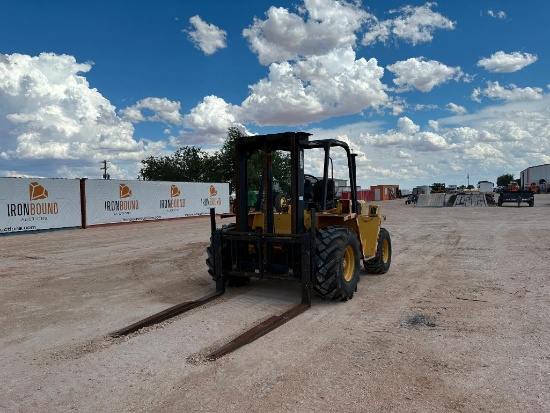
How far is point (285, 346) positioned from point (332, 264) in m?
1.80

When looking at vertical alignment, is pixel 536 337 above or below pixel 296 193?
below

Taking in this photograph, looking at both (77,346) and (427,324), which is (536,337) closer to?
(427,324)

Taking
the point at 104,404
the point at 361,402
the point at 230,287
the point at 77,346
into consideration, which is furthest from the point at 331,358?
the point at 230,287

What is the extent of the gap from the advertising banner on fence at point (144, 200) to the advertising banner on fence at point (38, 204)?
1038mm

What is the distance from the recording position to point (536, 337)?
5.30 meters

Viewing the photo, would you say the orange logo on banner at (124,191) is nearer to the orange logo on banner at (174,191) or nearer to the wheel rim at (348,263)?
the orange logo on banner at (174,191)

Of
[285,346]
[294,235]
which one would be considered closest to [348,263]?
[294,235]

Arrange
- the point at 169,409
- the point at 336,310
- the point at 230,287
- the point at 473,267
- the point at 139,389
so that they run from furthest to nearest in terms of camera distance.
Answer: the point at 473,267, the point at 230,287, the point at 336,310, the point at 139,389, the point at 169,409

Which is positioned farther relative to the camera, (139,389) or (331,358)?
(331,358)

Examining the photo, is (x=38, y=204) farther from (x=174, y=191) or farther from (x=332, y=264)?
(x=332, y=264)

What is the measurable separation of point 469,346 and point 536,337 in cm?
94

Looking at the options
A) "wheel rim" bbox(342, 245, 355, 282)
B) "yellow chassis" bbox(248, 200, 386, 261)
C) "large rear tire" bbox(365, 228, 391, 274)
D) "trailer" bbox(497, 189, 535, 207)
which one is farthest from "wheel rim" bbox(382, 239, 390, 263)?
"trailer" bbox(497, 189, 535, 207)

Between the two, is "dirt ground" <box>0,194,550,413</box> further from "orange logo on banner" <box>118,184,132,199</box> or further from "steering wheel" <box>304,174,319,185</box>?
"orange logo on banner" <box>118,184,132,199</box>

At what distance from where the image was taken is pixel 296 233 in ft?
22.8
